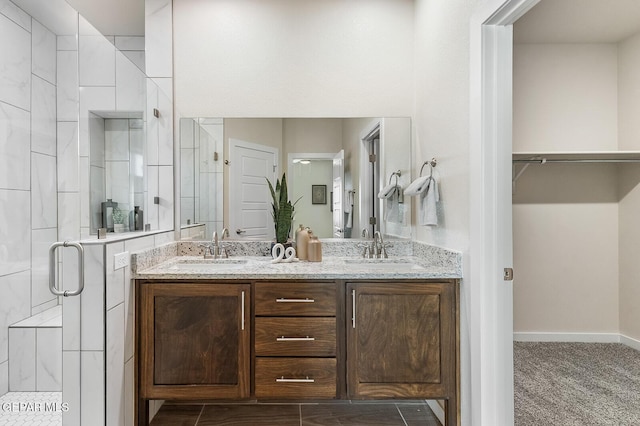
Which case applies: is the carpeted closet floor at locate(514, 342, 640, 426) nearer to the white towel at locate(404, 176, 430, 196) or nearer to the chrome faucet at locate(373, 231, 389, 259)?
the chrome faucet at locate(373, 231, 389, 259)

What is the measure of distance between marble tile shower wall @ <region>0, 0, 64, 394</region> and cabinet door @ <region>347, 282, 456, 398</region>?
2079 millimetres

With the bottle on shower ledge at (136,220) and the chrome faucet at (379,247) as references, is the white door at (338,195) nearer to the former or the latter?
the chrome faucet at (379,247)

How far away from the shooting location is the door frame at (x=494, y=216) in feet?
5.49

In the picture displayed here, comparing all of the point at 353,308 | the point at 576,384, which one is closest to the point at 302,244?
the point at 353,308

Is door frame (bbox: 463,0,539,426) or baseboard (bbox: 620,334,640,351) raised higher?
door frame (bbox: 463,0,539,426)

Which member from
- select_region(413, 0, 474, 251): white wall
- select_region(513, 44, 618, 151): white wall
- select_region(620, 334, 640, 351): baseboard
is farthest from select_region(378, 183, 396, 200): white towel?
select_region(620, 334, 640, 351): baseboard

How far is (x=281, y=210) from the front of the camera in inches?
102

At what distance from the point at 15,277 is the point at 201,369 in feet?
4.62

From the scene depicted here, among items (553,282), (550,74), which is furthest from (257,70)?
(553,282)

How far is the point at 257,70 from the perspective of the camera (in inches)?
104

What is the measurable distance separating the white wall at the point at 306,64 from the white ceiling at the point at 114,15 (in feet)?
1.62

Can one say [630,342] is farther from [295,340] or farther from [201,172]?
[201,172]

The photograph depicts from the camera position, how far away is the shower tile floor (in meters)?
1.98

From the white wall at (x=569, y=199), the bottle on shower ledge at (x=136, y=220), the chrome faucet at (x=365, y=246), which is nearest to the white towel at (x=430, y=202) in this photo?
the chrome faucet at (x=365, y=246)
